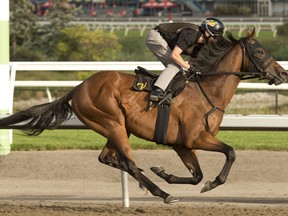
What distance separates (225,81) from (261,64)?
1.16 feet

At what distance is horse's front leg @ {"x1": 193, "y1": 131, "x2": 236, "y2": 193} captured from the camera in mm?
9578

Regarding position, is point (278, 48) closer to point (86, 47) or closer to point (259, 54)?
point (86, 47)

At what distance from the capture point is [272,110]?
19000 millimetres

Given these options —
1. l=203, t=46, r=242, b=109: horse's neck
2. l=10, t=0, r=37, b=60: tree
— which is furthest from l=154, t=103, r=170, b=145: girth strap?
l=10, t=0, r=37, b=60: tree

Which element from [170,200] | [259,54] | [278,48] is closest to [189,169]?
[170,200]

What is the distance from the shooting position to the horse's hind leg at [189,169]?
9859 millimetres

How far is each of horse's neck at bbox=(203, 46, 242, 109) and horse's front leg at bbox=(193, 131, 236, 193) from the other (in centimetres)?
40

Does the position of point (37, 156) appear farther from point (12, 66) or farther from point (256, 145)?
point (256, 145)

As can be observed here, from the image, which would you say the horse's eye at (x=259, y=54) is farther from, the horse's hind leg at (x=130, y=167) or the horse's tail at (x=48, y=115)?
the horse's tail at (x=48, y=115)

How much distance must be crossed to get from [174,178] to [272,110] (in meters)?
9.27

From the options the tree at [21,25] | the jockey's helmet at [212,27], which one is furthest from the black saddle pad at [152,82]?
the tree at [21,25]

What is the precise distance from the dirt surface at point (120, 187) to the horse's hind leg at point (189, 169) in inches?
10.3

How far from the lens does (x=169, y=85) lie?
9828 millimetres

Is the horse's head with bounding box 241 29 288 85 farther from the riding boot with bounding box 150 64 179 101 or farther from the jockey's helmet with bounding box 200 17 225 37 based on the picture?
the riding boot with bounding box 150 64 179 101
